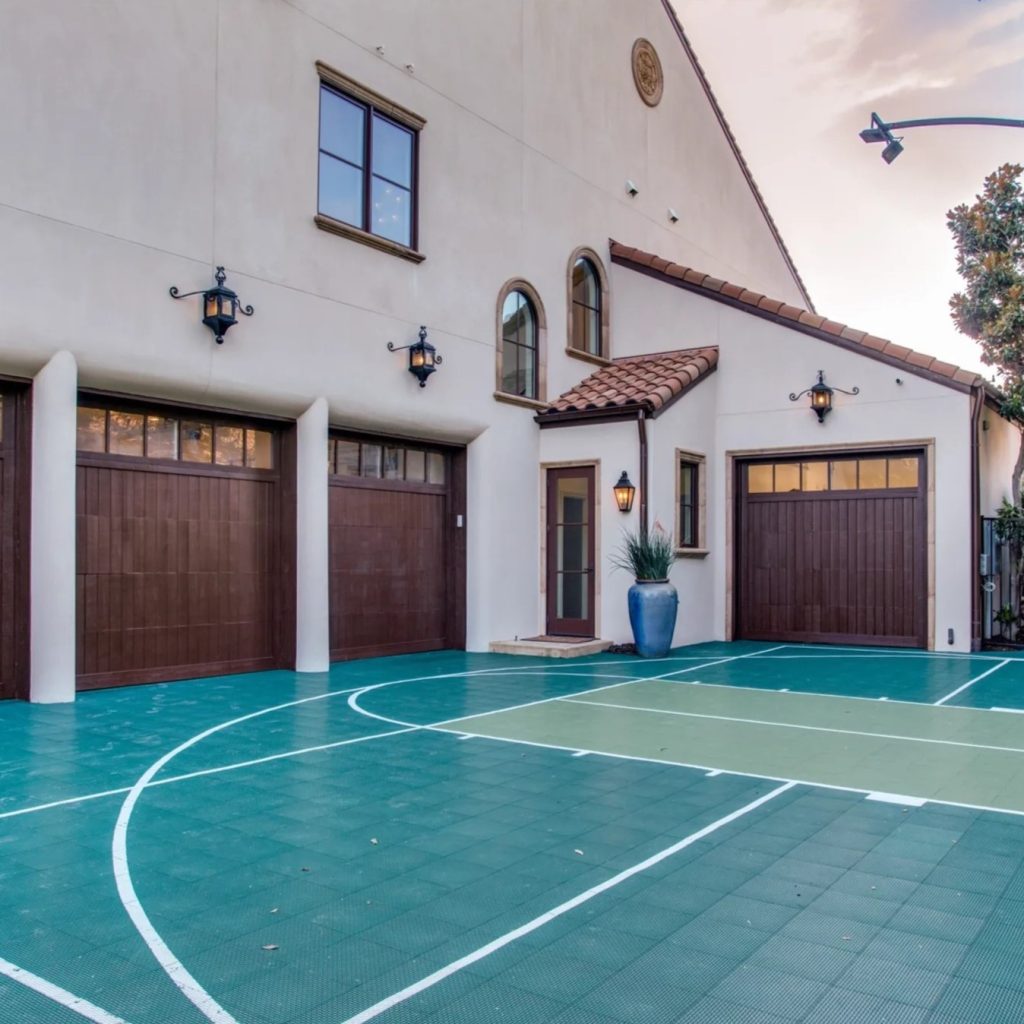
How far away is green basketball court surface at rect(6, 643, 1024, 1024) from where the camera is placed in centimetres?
290

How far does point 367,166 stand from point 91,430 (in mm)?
4349

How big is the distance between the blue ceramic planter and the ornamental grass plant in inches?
3.9

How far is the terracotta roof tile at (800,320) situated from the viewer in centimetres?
1198

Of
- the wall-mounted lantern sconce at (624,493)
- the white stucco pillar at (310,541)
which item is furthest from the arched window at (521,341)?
the white stucco pillar at (310,541)

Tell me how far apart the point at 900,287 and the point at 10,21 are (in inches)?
664

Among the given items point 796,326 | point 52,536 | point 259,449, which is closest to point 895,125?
point 796,326

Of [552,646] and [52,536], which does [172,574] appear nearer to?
[52,536]

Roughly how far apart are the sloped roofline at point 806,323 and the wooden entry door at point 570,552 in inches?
131

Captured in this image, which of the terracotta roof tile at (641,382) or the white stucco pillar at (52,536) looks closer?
the white stucco pillar at (52,536)

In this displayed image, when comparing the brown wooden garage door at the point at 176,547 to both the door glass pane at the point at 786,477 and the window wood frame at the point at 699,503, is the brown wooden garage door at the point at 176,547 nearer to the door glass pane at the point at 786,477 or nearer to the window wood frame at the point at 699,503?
the window wood frame at the point at 699,503

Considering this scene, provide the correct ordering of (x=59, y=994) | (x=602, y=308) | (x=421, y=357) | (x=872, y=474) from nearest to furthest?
(x=59, y=994)
(x=421, y=357)
(x=872, y=474)
(x=602, y=308)

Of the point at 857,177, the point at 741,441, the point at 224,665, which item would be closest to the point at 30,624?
the point at 224,665

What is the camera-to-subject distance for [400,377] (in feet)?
36.2

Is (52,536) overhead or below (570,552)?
overhead
